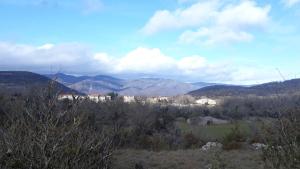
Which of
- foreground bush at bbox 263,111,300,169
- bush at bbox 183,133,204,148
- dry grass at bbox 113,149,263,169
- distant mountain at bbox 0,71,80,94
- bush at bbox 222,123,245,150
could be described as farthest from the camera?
bush at bbox 183,133,204,148

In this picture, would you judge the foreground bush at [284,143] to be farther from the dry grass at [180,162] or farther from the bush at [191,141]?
the bush at [191,141]

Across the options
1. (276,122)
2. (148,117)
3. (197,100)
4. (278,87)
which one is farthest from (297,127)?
(197,100)

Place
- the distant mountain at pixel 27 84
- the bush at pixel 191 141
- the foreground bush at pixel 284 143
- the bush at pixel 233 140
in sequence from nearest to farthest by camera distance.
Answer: the foreground bush at pixel 284 143 < the distant mountain at pixel 27 84 < the bush at pixel 233 140 < the bush at pixel 191 141

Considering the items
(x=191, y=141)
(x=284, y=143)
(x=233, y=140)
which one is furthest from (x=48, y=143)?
(x=191, y=141)

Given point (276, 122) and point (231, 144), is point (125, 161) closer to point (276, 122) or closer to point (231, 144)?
point (231, 144)

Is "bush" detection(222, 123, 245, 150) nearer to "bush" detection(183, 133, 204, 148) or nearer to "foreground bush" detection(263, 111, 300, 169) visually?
"bush" detection(183, 133, 204, 148)

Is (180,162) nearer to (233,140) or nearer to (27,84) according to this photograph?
(27,84)

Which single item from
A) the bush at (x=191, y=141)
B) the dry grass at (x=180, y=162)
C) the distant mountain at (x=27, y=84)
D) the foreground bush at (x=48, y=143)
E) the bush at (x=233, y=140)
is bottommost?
the bush at (x=191, y=141)

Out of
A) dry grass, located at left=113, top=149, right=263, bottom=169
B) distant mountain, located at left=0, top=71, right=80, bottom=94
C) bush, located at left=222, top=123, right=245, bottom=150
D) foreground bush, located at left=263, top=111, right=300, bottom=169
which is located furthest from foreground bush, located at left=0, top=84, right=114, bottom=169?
bush, located at left=222, top=123, right=245, bottom=150

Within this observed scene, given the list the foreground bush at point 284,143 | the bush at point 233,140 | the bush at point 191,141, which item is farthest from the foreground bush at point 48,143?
the bush at point 191,141

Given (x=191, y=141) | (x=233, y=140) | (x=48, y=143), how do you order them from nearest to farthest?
(x=48, y=143)
(x=233, y=140)
(x=191, y=141)

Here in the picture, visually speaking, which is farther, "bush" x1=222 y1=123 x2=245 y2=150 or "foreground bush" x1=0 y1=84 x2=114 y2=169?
"bush" x1=222 y1=123 x2=245 y2=150

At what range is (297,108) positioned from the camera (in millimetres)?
8289

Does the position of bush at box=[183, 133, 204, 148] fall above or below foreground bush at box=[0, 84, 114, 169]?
below
